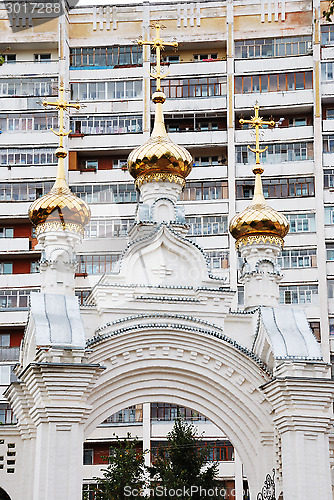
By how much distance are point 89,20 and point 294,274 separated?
11895 mm

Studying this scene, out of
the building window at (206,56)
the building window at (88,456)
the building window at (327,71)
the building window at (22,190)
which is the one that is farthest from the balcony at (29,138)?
the building window at (88,456)

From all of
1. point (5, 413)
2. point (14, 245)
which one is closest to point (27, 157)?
point (14, 245)

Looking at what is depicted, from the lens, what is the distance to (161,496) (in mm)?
Answer: 15844

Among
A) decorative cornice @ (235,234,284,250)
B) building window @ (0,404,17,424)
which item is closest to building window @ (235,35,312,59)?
building window @ (0,404,17,424)

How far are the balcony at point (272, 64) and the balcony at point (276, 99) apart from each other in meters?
0.91

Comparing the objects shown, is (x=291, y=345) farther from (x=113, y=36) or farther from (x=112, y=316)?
(x=113, y=36)

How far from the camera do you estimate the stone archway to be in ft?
46.5

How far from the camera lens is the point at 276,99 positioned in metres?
33.1

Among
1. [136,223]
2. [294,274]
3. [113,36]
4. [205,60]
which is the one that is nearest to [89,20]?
[113,36]

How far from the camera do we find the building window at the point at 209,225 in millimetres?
32281

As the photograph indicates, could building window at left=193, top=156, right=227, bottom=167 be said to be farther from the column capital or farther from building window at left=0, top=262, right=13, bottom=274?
the column capital

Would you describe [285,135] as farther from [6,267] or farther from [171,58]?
[6,267]

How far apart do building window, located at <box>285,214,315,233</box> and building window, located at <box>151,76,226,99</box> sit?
5150mm

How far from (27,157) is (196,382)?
19902 millimetres
